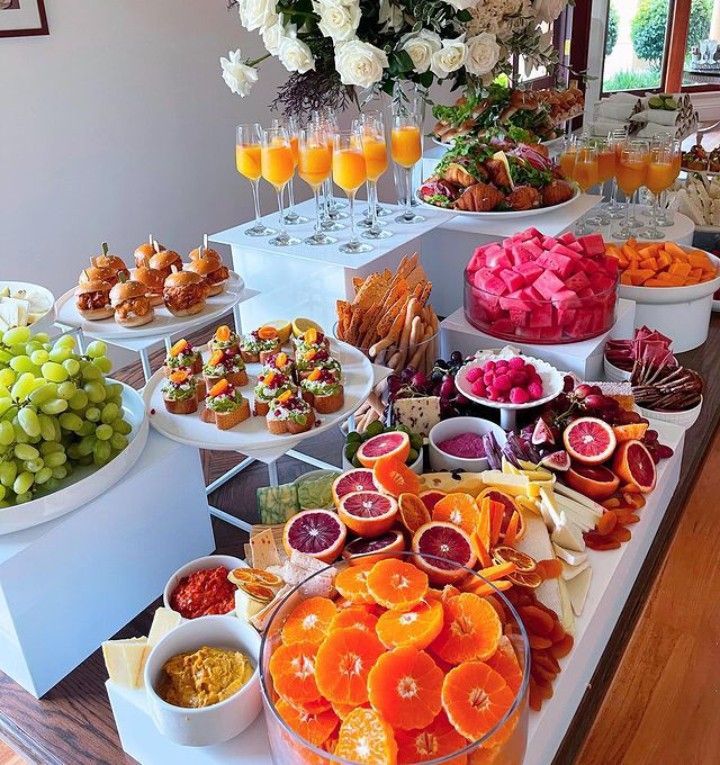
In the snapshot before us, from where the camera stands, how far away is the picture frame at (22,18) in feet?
7.30

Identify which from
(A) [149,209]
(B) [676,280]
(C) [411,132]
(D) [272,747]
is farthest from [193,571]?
(A) [149,209]

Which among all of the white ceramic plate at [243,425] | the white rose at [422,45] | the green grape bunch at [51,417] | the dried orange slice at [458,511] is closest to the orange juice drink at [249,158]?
the white rose at [422,45]

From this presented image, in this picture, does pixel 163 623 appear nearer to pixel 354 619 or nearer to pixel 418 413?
pixel 354 619

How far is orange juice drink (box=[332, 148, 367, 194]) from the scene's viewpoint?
64.4 inches

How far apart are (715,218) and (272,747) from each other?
203 cm

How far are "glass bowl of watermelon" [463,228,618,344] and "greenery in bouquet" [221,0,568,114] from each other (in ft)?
1.55

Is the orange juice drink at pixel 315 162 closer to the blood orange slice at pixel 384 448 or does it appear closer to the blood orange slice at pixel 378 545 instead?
the blood orange slice at pixel 384 448


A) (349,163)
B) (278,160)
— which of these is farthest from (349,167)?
(278,160)

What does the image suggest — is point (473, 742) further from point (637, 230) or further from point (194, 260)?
point (637, 230)

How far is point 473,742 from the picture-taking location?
62 centimetres

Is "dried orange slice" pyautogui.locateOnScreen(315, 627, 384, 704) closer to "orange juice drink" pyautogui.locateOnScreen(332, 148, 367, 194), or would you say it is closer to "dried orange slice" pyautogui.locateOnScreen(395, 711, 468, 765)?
"dried orange slice" pyautogui.locateOnScreen(395, 711, 468, 765)

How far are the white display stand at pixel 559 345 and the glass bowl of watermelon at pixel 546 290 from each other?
2 centimetres

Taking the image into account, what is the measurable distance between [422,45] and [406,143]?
20 cm

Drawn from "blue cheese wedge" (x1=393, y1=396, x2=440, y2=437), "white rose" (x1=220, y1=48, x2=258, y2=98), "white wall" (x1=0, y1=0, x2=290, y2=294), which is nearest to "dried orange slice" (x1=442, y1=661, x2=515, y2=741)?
"blue cheese wedge" (x1=393, y1=396, x2=440, y2=437)
